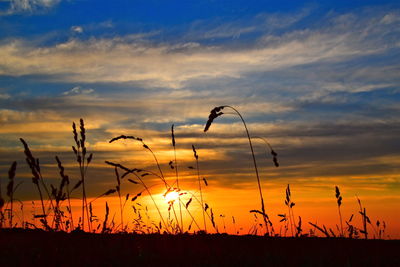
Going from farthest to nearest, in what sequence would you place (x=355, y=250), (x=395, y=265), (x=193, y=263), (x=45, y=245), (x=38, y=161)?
(x=38, y=161) < (x=355, y=250) < (x=45, y=245) < (x=395, y=265) < (x=193, y=263)

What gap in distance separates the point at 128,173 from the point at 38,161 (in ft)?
4.75

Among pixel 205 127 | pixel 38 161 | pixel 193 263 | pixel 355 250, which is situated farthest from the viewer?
pixel 205 127

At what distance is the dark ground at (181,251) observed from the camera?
13.2ft

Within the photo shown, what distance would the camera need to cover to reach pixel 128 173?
692 centimetres

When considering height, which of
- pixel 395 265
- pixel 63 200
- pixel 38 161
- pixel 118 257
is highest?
pixel 38 161

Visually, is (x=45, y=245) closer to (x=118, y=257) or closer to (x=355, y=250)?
(x=118, y=257)

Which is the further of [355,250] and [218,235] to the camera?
[218,235]

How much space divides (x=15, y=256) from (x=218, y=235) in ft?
9.60

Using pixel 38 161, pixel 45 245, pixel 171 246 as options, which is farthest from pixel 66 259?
pixel 38 161

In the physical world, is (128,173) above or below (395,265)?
above

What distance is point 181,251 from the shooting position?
4.55 m

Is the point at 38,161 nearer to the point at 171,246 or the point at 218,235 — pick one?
the point at 171,246

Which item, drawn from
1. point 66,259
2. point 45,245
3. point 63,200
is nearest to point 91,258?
point 66,259

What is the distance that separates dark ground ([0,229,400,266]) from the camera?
13.2ft
